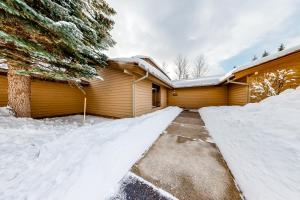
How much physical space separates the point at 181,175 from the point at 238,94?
9.01 meters

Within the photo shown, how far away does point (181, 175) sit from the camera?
1839mm

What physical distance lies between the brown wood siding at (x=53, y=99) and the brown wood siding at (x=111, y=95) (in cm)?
84

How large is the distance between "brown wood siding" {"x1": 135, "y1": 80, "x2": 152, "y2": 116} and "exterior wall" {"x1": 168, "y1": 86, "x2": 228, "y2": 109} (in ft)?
18.9

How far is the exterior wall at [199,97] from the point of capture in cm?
1083

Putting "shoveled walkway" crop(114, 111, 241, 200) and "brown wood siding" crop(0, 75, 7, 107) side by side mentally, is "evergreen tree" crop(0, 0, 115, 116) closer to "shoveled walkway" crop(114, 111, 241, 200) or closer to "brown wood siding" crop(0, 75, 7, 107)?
"brown wood siding" crop(0, 75, 7, 107)

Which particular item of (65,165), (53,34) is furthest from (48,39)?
(65,165)

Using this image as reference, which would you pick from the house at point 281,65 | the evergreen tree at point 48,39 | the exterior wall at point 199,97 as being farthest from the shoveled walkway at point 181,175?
the exterior wall at point 199,97

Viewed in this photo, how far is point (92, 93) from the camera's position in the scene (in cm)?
808

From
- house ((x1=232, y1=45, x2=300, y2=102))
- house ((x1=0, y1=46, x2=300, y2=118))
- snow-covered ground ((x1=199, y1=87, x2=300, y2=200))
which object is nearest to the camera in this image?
snow-covered ground ((x1=199, y1=87, x2=300, y2=200))

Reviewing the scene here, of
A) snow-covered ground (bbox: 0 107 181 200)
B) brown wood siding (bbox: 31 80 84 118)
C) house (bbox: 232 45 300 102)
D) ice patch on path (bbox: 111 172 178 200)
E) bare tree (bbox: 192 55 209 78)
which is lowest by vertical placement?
ice patch on path (bbox: 111 172 178 200)

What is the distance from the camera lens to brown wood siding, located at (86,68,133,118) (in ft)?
20.8

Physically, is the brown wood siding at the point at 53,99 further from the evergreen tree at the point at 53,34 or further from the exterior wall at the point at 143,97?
the exterior wall at the point at 143,97

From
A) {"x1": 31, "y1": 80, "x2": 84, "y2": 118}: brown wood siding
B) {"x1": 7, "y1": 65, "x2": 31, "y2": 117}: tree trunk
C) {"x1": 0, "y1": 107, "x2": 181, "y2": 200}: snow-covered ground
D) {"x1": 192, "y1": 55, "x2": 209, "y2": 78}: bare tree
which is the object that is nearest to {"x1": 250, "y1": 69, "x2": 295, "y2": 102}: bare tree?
{"x1": 0, "y1": 107, "x2": 181, "y2": 200}: snow-covered ground

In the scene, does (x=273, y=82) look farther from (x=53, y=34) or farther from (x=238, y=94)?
(x=53, y=34)
